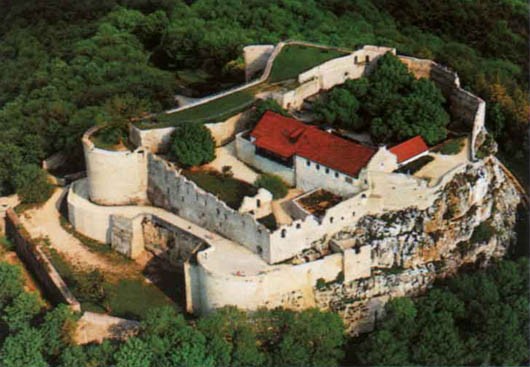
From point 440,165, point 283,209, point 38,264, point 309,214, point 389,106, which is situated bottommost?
point 38,264

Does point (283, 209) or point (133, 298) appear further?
point (133, 298)

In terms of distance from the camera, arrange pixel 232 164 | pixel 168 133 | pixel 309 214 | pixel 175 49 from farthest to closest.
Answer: pixel 175 49 < pixel 168 133 < pixel 232 164 < pixel 309 214

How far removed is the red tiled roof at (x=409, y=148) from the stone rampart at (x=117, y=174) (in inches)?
717

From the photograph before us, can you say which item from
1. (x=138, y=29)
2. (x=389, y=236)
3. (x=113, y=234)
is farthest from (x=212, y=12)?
(x=389, y=236)

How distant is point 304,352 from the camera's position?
2445 inches

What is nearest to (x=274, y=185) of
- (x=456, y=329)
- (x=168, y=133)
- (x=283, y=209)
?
(x=283, y=209)

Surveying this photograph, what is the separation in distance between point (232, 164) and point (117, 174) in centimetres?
837

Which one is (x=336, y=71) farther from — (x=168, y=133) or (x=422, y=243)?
(x=422, y=243)

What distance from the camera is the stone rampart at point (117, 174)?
242 feet

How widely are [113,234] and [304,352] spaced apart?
62.1 feet

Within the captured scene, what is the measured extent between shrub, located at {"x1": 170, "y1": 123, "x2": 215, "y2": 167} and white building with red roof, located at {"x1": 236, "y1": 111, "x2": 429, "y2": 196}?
2.47 meters

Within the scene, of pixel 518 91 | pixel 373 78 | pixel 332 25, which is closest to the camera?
pixel 373 78

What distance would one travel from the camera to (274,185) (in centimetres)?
6994

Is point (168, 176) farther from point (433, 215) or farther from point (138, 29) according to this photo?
point (138, 29)
